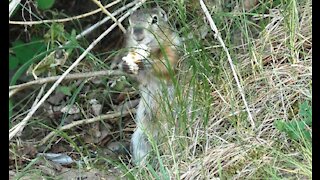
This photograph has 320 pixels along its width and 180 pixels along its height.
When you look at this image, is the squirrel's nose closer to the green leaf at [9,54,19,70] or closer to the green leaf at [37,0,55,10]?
the green leaf at [37,0,55,10]

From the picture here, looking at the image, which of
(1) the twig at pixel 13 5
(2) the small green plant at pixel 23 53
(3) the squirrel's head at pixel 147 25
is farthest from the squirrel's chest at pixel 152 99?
(2) the small green plant at pixel 23 53

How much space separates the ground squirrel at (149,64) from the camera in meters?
3.91

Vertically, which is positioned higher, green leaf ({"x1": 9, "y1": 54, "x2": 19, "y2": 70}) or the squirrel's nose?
the squirrel's nose

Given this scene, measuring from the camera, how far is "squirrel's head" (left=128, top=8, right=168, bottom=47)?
416cm

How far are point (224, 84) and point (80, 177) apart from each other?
2.72ft

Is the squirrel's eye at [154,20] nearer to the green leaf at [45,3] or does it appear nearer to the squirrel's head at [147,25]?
the squirrel's head at [147,25]

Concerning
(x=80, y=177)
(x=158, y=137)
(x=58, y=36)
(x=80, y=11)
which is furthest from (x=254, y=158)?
(x=80, y=11)

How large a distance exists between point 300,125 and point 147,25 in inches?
43.2

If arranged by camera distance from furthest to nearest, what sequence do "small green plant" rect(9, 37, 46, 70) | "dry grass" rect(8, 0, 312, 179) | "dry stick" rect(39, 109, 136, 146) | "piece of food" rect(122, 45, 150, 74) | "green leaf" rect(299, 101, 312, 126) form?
"small green plant" rect(9, 37, 46, 70) < "dry stick" rect(39, 109, 136, 146) < "piece of food" rect(122, 45, 150, 74) < "green leaf" rect(299, 101, 312, 126) < "dry grass" rect(8, 0, 312, 179)

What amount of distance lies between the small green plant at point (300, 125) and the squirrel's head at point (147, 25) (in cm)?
91

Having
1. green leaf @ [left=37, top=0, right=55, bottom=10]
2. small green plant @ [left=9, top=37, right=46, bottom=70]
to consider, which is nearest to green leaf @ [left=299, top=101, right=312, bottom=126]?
green leaf @ [left=37, top=0, right=55, bottom=10]

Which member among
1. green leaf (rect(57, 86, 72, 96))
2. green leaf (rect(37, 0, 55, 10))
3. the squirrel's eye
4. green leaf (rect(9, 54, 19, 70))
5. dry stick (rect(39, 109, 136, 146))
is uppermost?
green leaf (rect(37, 0, 55, 10))

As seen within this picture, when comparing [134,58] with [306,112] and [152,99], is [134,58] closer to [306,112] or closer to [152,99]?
[152,99]
